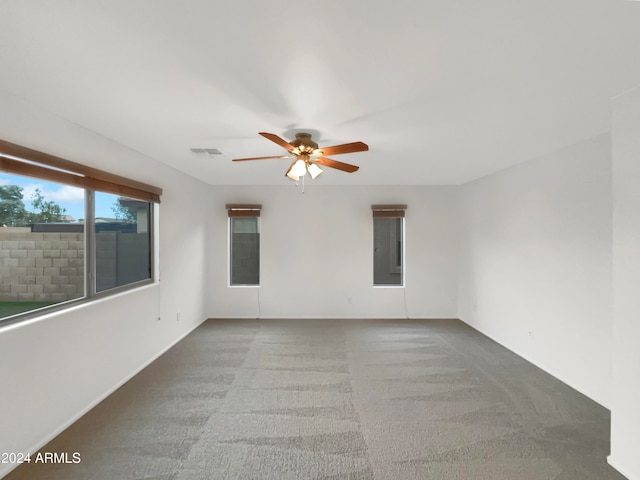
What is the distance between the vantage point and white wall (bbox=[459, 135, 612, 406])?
8.59 feet

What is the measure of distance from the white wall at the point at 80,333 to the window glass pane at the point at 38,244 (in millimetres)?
185

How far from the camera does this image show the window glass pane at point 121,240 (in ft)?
9.09

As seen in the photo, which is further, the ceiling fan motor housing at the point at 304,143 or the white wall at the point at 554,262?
the white wall at the point at 554,262

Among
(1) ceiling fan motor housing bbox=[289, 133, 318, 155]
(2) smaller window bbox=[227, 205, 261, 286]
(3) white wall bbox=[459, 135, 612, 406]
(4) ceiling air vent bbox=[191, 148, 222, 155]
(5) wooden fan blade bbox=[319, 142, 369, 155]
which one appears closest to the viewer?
(5) wooden fan blade bbox=[319, 142, 369, 155]

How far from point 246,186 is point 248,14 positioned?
420 cm

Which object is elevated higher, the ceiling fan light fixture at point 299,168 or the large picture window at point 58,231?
the ceiling fan light fixture at point 299,168

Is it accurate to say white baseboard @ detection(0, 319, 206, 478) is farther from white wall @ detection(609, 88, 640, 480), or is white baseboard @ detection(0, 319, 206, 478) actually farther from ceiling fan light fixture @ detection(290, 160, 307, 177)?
white wall @ detection(609, 88, 640, 480)

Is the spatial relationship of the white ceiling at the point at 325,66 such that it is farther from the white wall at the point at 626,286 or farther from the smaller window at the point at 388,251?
the smaller window at the point at 388,251

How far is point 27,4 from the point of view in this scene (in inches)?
44.7

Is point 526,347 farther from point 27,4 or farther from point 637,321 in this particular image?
point 27,4

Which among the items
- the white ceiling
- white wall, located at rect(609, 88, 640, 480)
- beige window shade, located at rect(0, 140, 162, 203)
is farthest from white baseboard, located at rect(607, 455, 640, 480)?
beige window shade, located at rect(0, 140, 162, 203)

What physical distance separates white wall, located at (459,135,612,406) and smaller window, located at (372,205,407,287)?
52.0 inches

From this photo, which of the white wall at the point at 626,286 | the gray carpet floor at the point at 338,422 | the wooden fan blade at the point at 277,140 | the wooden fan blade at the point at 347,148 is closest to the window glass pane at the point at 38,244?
the gray carpet floor at the point at 338,422

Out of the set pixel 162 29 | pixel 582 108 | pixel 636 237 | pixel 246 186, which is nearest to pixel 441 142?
pixel 582 108
